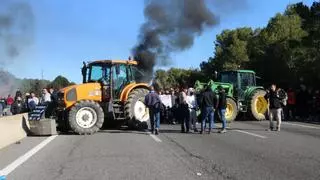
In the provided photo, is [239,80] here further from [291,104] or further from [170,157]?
[170,157]

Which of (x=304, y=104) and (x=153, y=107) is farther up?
(x=304, y=104)

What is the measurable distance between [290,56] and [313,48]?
5379 mm

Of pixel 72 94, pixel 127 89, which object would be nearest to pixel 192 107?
pixel 127 89

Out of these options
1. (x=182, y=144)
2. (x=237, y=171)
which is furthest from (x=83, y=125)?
(x=237, y=171)

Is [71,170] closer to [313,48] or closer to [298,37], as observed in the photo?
[313,48]

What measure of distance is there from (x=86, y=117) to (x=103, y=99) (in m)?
1.57

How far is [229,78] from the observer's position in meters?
30.2

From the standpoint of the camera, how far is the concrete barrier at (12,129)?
16.8 meters

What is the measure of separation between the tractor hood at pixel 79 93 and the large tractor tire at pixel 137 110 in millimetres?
1304

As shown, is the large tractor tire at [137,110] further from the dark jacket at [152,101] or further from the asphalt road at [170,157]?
the asphalt road at [170,157]

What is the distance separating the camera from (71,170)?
36.9 ft

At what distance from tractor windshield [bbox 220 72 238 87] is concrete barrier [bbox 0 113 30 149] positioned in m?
12.7

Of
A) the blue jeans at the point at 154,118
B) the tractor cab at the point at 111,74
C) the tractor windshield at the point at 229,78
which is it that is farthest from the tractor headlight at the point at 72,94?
the tractor windshield at the point at 229,78

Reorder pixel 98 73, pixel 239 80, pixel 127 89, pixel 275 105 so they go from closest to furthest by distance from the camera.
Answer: pixel 275 105, pixel 127 89, pixel 98 73, pixel 239 80
